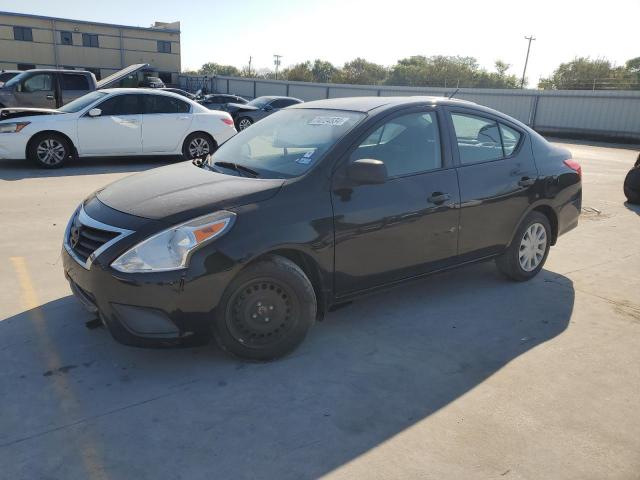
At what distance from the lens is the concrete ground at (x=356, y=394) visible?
2584mm

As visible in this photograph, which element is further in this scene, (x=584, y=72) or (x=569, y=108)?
(x=584, y=72)

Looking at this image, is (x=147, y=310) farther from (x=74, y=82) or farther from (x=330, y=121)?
(x=74, y=82)

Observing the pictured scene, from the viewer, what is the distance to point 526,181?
472 centimetres

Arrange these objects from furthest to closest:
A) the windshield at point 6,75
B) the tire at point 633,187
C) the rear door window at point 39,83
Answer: the windshield at point 6,75
the rear door window at point 39,83
the tire at point 633,187

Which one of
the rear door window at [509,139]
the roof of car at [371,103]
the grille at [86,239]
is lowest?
the grille at [86,239]

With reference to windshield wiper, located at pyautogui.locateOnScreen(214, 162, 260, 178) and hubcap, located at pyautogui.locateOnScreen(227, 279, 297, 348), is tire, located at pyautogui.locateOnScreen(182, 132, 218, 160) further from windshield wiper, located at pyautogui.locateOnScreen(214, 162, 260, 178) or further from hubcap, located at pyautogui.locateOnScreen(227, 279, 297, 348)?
hubcap, located at pyautogui.locateOnScreen(227, 279, 297, 348)

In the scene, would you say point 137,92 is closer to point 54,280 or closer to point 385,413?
point 54,280

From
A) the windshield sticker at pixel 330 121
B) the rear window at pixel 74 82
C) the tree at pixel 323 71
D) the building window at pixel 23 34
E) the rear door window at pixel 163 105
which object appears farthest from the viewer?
the tree at pixel 323 71

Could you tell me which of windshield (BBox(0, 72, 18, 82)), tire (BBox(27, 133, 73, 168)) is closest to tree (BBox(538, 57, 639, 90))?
windshield (BBox(0, 72, 18, 82))

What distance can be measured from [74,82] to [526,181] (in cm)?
1326

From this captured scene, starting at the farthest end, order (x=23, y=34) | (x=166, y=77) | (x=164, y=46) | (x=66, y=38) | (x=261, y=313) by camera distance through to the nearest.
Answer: (x=164, y=46)
(x=166, y=77)
(x=66, y=38)
(x=23, y=34)
(x=261, y=313)

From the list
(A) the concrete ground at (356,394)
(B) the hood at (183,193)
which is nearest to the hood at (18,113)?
(A) the concrete ground at (356,394)

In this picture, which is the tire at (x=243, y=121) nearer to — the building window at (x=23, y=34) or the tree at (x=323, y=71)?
the building window at (x=23, y=34)

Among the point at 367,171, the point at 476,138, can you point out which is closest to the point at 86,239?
the point at 367,171
